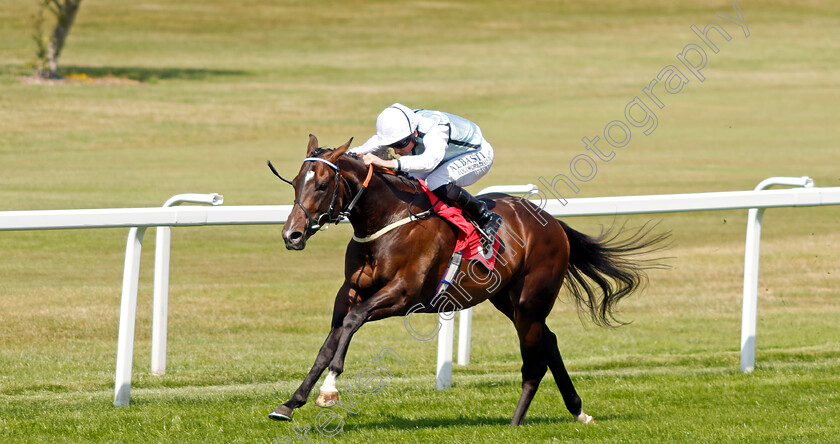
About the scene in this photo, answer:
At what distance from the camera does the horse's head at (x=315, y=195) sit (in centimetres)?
449

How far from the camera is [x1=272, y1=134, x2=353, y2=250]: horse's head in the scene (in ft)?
14.7

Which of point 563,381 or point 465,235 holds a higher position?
point 465,235

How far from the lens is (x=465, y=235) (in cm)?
520

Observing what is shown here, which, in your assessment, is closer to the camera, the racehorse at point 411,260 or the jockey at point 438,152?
the racehorse at point 411,260

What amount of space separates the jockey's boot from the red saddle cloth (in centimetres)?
3

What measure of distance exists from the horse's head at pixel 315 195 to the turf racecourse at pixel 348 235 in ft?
2.92

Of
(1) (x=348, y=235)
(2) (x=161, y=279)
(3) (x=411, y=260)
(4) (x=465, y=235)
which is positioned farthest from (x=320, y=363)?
(1) (x=348, y=235)

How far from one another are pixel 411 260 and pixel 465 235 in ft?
1.18

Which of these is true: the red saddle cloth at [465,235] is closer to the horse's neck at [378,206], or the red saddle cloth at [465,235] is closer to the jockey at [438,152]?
the jockey at [438,152]

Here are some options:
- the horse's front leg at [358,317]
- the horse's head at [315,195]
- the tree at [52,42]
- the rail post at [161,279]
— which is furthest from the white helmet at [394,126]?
the tree at [52,42]

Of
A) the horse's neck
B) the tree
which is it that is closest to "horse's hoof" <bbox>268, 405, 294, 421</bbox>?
the horse's neck

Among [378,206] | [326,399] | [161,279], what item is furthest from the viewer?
[161,279]

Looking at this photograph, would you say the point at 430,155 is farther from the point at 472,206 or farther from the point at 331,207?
the point at 331,207

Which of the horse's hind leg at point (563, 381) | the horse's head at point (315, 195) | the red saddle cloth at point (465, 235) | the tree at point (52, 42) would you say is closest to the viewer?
the horse's head at point (315, 195)
